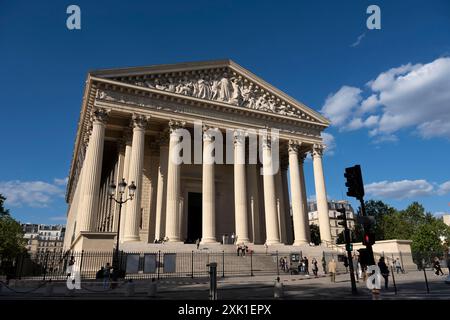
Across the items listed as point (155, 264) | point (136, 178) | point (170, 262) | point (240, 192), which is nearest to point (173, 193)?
point (136, 178)

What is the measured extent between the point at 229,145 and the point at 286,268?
1436 centimetres

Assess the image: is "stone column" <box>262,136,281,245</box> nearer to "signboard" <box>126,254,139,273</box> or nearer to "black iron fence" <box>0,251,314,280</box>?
"black iron fence" <box>0,251,314,280</box>

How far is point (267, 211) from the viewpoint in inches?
1332

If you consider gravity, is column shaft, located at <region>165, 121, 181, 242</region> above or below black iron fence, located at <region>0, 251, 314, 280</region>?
above

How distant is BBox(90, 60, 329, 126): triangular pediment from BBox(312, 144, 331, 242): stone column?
4.02 meters

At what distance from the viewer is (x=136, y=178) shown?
28.3 metres

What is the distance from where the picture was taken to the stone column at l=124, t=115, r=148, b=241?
89.2ft

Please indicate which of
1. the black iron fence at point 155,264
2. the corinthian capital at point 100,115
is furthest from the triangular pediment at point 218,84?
the black iron fence at point 155,264

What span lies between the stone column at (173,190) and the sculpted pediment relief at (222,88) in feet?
12.8

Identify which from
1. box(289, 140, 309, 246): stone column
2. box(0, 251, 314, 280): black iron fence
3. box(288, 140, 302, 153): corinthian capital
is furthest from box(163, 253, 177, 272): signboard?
box(288, 140, 302, 153): corinthian capital

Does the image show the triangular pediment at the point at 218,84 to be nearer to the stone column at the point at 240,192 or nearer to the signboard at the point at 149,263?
the stone column at the point at 240,192

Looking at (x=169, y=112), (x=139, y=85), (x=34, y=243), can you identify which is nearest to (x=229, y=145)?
(x=169, y=112)

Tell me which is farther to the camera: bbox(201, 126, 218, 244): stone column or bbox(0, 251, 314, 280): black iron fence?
bbox(201, 126, 218, 244): stone column

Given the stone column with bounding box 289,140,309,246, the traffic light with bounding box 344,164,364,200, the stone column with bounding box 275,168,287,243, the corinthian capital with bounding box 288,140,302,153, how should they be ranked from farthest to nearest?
1. the stone column with bounding box 275,168,287,243
2. the corinthian capital with bounding box 288,140,302,153
3. the stone column with bounding box 289,140,309,246
4. the traffic light with bounding box 344,164,364,200
